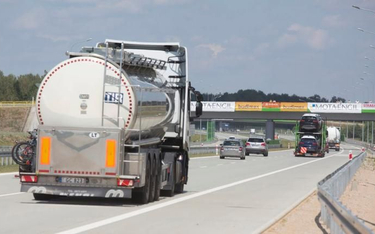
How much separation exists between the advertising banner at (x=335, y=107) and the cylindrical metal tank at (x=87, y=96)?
98889mm

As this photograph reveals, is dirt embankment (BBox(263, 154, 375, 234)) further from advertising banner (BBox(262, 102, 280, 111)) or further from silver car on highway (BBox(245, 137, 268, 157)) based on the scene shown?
advertising banner (BBox(262, 102, 280, 111))

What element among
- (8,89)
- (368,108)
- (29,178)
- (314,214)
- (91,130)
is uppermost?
(8,89)

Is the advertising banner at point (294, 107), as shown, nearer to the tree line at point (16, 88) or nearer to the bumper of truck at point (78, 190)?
the tree line at point (16, 88)

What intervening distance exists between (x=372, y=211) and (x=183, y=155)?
17.0 ft

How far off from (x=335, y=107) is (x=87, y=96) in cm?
10101

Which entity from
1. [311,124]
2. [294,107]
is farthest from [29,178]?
[294,107]

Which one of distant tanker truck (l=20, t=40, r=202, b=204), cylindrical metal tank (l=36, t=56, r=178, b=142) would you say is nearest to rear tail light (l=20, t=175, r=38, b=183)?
distant tanker truck (l=20, t=40, r=202, b=204)

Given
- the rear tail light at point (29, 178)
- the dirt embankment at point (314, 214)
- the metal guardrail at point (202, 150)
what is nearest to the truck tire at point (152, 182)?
the rear tail light at point (29, 178)

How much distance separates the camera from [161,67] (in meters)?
21.8

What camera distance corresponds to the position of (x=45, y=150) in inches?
A: 688

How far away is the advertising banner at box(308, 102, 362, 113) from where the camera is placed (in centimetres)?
11406

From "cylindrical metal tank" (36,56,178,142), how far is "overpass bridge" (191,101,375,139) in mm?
99077

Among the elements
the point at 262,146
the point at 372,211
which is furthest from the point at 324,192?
the point at 262,146

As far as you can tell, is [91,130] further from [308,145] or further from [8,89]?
[8,89]
